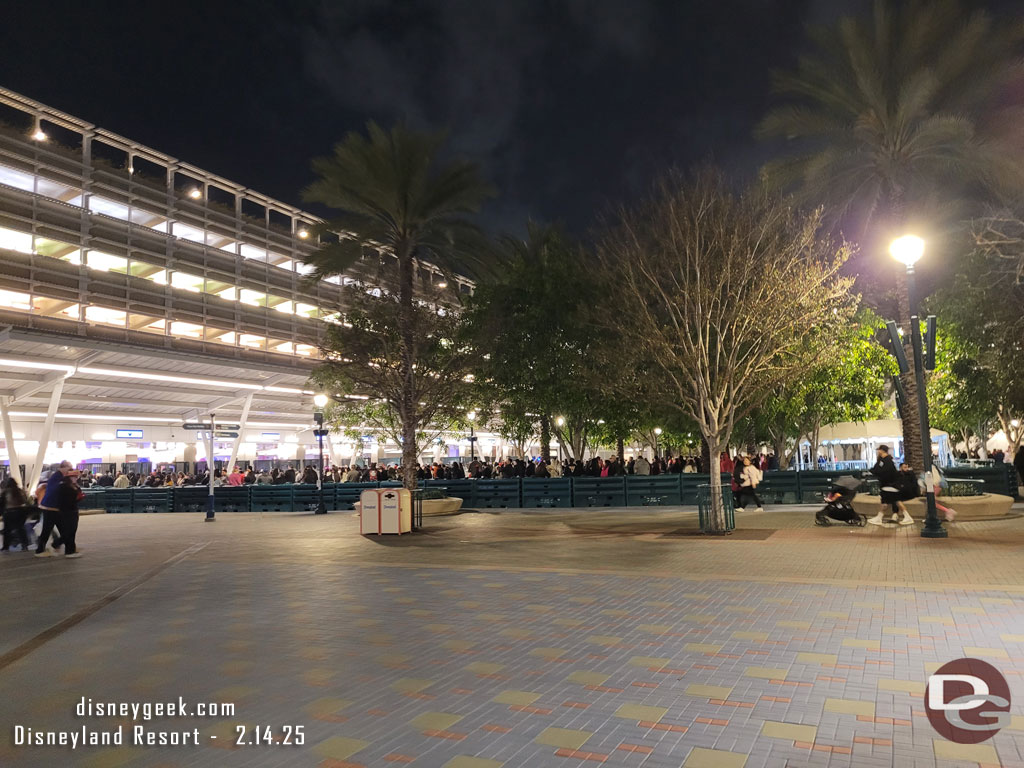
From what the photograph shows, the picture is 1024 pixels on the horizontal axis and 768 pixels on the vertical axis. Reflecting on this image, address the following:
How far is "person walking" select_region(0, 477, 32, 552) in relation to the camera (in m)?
16.1

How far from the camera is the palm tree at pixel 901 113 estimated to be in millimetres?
17734

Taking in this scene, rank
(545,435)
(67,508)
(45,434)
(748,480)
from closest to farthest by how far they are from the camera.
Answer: (67,508), (748,480), (545,435), (45,434)

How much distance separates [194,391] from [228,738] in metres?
42.2

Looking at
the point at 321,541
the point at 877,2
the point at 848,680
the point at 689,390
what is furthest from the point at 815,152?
the point at 848,680

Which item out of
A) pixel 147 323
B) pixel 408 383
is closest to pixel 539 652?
pixel 408 383

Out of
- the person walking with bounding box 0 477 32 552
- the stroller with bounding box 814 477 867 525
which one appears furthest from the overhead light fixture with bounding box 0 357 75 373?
the stroller with bounding box 814 477 867 525

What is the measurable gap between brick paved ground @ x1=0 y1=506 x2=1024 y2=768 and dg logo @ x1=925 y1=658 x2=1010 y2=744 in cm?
11

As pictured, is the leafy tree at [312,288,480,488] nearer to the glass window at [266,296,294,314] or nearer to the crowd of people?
the crowd of people

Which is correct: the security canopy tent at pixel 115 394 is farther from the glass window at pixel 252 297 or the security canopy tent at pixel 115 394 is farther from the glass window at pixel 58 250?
the glass window at pixel 58 250

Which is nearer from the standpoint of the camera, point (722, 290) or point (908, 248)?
point (908, 248)

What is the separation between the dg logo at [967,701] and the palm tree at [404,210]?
17.0 meters

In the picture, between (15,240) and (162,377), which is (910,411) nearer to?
(162,377)

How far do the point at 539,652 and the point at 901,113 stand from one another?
17236 mm

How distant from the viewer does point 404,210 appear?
21.8 metres
